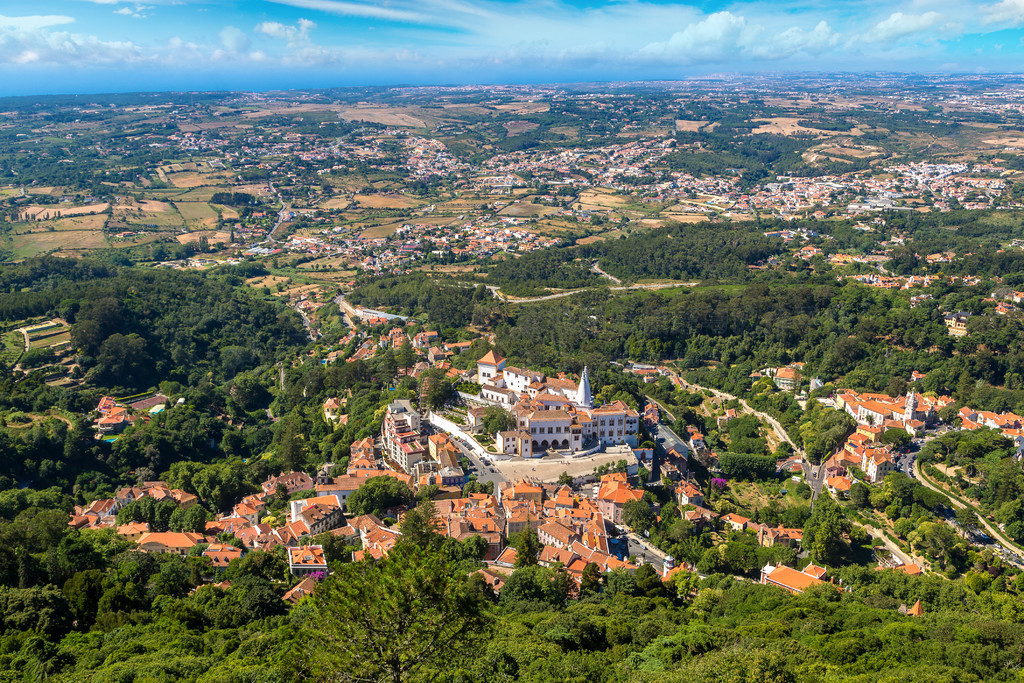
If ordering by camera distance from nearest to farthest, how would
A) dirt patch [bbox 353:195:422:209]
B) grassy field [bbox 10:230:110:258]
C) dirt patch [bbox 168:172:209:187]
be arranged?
grassy field [bbox 10:230:110:258], dirt patch [bbox 353:195:422:209], dirt patch [bbox 168:172:209:187]

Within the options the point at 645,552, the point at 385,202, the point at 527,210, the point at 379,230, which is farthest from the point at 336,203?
the point at 645,552

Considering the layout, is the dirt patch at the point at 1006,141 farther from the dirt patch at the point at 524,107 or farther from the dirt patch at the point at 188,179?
the dirt patch at the point at 188,179

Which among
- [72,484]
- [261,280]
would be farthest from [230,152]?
[72,484]

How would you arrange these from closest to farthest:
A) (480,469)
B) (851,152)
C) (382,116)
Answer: (480,469) → (851,152) → (382,116)

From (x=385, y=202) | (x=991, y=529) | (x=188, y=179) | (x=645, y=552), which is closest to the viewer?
(x=645, y=552)

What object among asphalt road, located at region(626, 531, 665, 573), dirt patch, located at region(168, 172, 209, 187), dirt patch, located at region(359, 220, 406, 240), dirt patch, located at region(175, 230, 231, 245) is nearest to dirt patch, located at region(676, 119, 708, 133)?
dirt patch, located at region(359, 220, 406, 240)

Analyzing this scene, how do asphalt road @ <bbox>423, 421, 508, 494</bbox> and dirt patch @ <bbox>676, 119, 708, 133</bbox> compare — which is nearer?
asphalt road @ <bbox>423, 421, 508, 494</bbox>

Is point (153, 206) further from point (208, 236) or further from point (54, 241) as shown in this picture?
point (54, 241)

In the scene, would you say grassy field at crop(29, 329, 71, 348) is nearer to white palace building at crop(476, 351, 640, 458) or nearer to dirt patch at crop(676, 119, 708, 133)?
white palace building at crop(476, 351, 640, 458)

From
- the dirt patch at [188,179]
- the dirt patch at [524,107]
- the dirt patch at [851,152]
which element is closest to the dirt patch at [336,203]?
the dirt patch at [188,179]

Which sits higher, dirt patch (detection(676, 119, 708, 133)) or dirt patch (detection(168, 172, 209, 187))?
dirt patch (detection(676, 119, 708, 133))

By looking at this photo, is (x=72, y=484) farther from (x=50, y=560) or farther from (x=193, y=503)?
(x=50, y=560)

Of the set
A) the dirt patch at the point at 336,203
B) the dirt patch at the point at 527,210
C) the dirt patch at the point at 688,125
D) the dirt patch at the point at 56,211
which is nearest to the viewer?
the dirt patch at the point at 56,211
